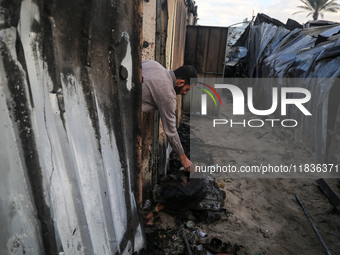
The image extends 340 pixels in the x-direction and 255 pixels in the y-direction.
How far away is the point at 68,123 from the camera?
1184mm

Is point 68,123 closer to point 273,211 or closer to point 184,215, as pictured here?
point 184,215

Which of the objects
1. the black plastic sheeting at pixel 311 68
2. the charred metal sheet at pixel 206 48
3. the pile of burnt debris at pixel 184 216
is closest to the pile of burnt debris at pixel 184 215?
the pile of burnt debris at pixel 184 216

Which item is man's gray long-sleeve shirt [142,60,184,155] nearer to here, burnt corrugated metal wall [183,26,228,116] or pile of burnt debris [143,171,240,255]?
pile of burnt debris [143,171,240,255]

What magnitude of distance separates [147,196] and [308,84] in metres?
4.66

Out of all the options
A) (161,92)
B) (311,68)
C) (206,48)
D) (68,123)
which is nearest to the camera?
(68,123)

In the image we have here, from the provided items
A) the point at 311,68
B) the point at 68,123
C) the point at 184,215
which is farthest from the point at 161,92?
the point at 311,68

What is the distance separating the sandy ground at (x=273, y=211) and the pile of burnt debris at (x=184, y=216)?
0.47 feet

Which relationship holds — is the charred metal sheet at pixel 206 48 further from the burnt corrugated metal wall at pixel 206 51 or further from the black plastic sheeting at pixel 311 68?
the black plastic sheeting at pixel 311 68

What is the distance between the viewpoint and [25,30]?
3.09 ft

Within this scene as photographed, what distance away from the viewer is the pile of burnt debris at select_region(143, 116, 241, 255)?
2.56 meters

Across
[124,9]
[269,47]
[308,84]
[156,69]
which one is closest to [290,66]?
[308,84]

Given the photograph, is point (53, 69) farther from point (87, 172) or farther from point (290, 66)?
point (290, 66)

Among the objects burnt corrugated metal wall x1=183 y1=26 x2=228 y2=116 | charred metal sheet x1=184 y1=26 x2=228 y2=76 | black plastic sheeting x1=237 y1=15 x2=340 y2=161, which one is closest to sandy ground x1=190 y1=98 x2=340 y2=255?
black plastic sheeting x1=237 y1=15 x2=340 y2=161

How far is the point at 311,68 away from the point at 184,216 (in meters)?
4.68
